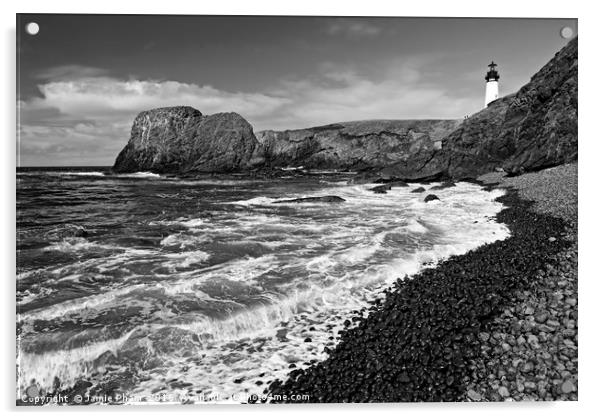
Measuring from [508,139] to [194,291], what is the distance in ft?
99.4

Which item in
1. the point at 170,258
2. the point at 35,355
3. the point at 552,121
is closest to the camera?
the point at 35,355

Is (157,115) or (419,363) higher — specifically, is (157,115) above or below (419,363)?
above

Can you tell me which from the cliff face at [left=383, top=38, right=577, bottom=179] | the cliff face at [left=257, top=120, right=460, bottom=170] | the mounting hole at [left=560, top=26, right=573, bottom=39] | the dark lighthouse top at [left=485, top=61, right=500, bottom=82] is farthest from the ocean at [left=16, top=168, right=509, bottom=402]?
the cliff face at [left=257, top=120, right=460, bottom=170]

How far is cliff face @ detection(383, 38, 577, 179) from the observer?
65.0 feet

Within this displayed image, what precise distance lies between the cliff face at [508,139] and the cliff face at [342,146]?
34480 millimetres

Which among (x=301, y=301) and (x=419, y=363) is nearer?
(x=419, y=363)

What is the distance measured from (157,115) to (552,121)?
147 ft

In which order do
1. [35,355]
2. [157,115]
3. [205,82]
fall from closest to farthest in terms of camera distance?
[35,355]
[205,82]
[157,115]

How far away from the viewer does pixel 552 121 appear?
19.0 metres

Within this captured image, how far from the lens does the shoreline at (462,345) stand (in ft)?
11.9

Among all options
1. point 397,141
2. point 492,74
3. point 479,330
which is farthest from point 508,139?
point 397,141

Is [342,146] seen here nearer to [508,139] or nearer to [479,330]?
[508,139]
